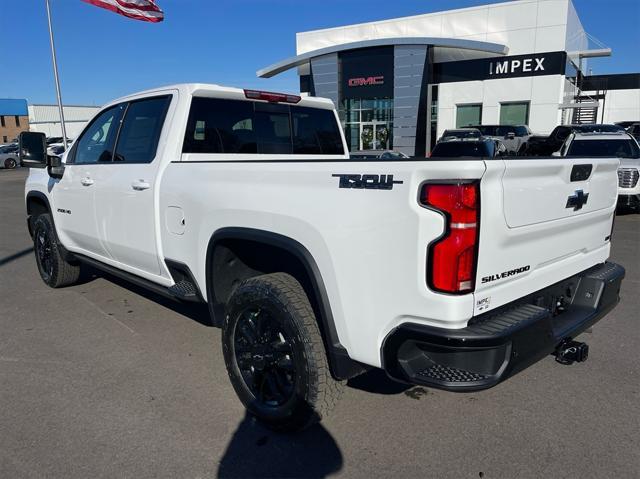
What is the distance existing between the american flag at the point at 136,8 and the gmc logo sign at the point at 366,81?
1717 centimetres

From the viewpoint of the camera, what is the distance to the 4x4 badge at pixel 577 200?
266 cm

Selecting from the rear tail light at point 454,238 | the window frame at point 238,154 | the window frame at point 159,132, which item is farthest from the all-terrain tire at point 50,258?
the rear tail light at point 454,238

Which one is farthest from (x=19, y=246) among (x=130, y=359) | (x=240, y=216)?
(x=240, y=216)

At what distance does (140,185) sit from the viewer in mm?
3621

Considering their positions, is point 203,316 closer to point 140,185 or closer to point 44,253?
point 140,185

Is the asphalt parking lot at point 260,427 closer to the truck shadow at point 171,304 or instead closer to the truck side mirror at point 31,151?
the truck shadow at point 171,304

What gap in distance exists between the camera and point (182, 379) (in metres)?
3.51

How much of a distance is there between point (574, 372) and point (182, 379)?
2762 millimetres

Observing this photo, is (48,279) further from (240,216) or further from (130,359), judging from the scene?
(240,216)

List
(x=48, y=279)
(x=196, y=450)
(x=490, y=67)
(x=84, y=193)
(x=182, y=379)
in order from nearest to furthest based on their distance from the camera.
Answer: (x=196, y=450) → (x=182, y=379) → (x=84, y=193) → (x=48, y=279) → (x=490, y=67)

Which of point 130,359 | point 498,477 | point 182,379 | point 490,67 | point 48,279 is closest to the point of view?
point 498,477

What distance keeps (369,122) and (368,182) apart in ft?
108

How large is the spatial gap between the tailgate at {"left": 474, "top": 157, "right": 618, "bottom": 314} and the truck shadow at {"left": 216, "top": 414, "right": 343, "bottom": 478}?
1.18 m

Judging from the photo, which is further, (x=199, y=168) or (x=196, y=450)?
(x=199, y=168)
